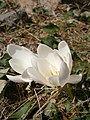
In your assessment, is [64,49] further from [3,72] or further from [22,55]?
[3,72]

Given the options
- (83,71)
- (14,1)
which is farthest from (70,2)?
(83,71)

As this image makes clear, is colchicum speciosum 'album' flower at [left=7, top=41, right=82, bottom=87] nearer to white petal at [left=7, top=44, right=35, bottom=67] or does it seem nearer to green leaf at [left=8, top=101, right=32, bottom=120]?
white petal at [left=7, top=44, right=35, bottom=67]

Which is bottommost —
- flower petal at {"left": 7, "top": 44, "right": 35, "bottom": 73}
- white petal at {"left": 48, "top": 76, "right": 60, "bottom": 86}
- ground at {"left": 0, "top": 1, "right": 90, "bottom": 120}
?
ground at {"left": 0, "top": 1, "right": 90, "bottom": 120}

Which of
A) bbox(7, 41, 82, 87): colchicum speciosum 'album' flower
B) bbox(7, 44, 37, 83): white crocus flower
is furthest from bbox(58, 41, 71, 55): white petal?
bbox(7, 44, 37, 83): white crocus flower

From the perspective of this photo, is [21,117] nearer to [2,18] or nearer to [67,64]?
[67,64]

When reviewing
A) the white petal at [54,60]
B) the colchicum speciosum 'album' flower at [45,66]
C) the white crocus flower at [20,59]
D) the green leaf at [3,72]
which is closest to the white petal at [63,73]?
the colchicum speciosum 'album' flower at [45,66]

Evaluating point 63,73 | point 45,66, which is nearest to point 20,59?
point 45,66
